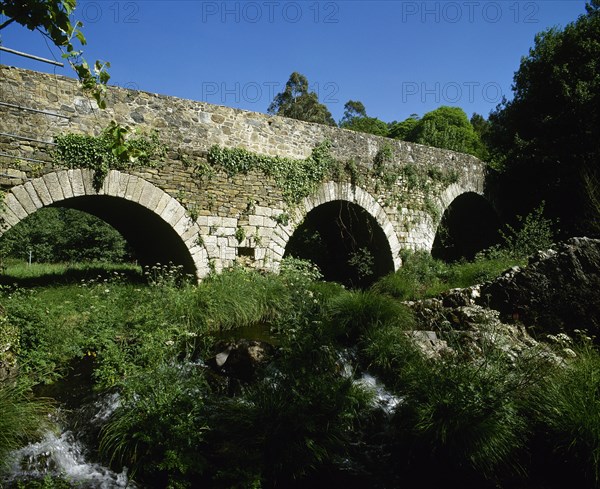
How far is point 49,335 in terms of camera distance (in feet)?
16.2

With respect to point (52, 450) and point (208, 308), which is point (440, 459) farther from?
point (208, 308)

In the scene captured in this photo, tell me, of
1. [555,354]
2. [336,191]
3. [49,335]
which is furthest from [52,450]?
[336,191]

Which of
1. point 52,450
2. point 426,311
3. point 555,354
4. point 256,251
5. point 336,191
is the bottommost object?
point 52,450

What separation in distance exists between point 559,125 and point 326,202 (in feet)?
23.1

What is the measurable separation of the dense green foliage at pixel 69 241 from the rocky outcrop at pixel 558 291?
18.0 meters

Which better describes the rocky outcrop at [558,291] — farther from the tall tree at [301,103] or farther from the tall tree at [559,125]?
the tall tree at [301,103]

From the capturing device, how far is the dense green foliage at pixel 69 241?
19719 millimetres

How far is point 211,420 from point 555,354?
343cm

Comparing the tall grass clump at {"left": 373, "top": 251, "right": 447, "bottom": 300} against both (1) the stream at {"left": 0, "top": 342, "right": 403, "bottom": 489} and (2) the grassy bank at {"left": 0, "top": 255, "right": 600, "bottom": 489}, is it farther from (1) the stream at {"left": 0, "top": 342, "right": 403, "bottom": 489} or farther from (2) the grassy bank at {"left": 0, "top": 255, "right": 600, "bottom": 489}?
(1) the stream at {"left": 0, "top": 342, "right": 403, "bottom": 489}

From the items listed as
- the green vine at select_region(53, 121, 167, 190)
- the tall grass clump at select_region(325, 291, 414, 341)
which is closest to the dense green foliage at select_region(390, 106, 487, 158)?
the tall grass clump at select_region(325, 291, 414, 341)

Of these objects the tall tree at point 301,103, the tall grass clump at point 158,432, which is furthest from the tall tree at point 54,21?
the tall tree at point 301,103

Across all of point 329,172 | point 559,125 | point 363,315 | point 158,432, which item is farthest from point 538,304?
point 559,125

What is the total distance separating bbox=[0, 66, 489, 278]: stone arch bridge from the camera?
6203mm

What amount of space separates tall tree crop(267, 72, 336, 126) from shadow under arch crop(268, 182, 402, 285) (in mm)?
18637
